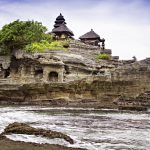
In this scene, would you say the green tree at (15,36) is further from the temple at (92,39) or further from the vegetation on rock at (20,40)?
the temple at (92,39)

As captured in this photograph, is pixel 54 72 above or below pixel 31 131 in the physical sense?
above

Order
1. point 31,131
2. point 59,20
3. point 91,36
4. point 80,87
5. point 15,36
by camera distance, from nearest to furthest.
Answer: point 31,131 → point 80,87 → point 15,36 → point 91,36 → point 59,20

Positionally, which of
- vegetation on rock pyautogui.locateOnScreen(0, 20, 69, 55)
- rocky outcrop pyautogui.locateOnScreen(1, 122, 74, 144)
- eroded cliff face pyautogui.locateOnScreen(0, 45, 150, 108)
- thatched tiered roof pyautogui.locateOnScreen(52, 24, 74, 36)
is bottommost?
rocky outcrop pyautogui.locateOnScreen(1, 122, 74, 144)

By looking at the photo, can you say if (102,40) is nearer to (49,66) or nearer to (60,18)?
(60,18)

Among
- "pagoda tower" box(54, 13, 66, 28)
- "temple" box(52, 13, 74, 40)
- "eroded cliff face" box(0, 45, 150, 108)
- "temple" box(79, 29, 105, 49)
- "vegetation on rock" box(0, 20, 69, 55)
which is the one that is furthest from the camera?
"pagoda tower" box(54, 13, 66, 28)

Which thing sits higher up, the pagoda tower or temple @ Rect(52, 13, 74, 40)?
the pagoda tower

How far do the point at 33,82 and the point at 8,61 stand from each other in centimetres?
1161

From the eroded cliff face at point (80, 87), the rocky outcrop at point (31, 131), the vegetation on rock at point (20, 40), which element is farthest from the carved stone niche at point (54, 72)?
the rocky outcrop at point (31, 131)

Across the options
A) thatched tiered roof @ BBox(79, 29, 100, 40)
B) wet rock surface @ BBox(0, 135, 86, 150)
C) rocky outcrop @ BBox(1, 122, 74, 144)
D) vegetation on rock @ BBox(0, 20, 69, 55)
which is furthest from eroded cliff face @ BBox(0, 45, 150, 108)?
wet rock surface @ BBox(0, 135, 86, 150)

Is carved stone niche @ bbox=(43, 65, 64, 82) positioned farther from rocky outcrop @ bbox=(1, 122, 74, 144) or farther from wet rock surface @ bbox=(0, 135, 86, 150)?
wet rock surface @ bbox=(0, 135, 86, 150)

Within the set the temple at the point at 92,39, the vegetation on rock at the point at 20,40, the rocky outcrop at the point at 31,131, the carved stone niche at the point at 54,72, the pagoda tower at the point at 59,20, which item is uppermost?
the pagoda tower at the point at 59,20

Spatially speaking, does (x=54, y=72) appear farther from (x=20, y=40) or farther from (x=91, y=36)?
(x=91, y=36)

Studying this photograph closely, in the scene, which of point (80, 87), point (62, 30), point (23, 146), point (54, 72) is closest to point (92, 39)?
point (62, 30)

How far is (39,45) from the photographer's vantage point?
6694cm
